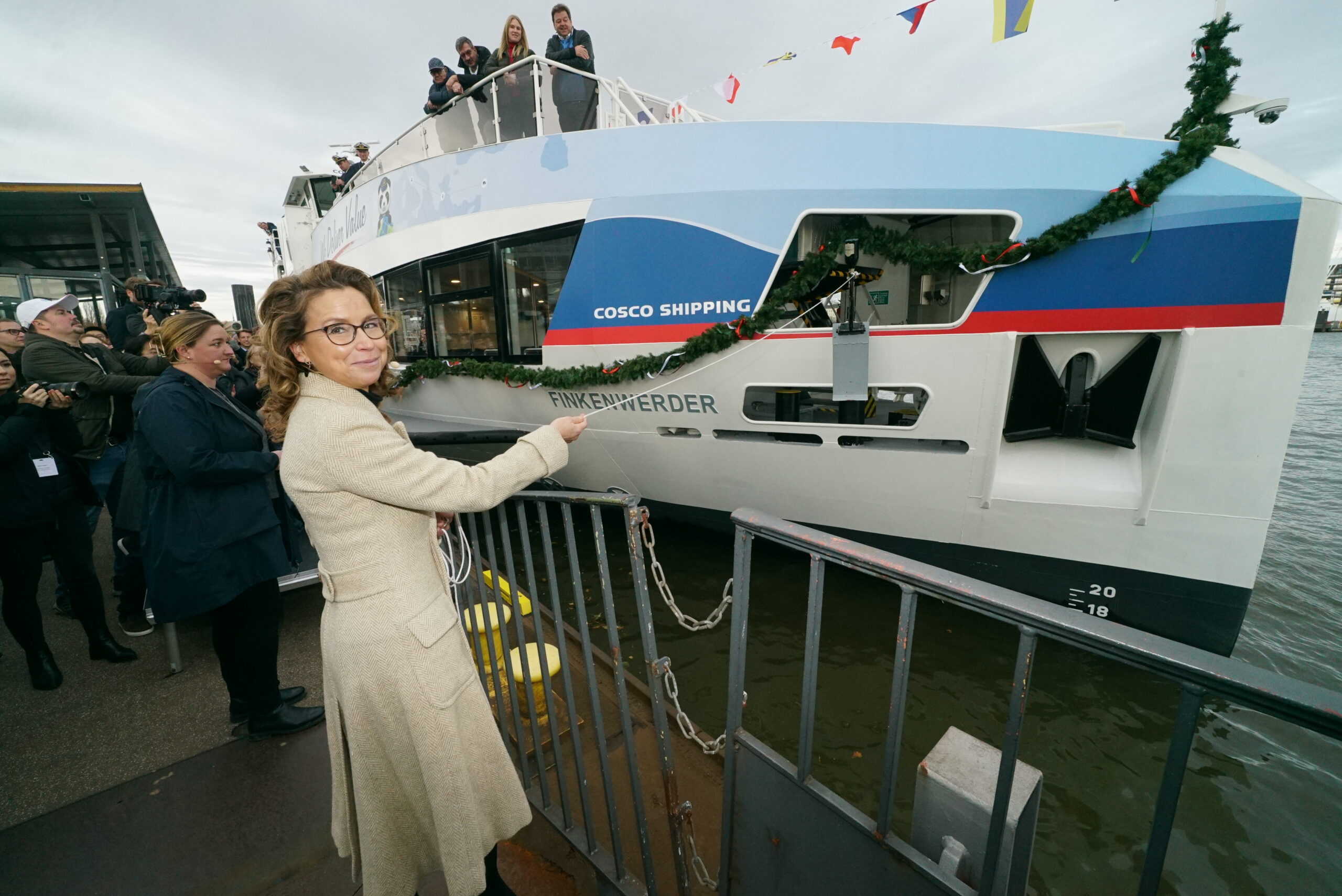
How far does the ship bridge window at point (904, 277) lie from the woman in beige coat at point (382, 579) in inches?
115

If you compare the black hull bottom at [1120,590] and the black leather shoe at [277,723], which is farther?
the black hull bottom at [1120,590]

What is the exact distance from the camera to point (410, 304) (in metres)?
5.91

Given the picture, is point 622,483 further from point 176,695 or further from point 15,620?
point 15,620

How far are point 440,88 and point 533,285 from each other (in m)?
2.74

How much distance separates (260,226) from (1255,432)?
16.6 meters

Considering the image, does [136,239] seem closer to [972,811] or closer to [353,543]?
[353,543]

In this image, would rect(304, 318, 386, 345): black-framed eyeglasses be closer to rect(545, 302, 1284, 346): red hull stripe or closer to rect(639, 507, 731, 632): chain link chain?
rect(639, 507, 731, 632): chain link chain

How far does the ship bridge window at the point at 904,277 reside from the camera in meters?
3.75

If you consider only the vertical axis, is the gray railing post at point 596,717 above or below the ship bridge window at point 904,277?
below

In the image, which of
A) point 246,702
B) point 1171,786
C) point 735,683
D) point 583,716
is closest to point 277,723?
point 246,702

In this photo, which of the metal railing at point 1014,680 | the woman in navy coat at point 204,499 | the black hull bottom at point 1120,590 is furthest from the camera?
the black hull bottom at point 1120,590

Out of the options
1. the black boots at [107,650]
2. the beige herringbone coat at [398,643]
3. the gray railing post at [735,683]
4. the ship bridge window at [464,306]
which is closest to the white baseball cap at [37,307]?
the black boots at [107,650]

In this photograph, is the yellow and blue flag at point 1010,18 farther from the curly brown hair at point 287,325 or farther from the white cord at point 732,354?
the curly brown hair at point 287,325

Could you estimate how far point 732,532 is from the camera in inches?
207
